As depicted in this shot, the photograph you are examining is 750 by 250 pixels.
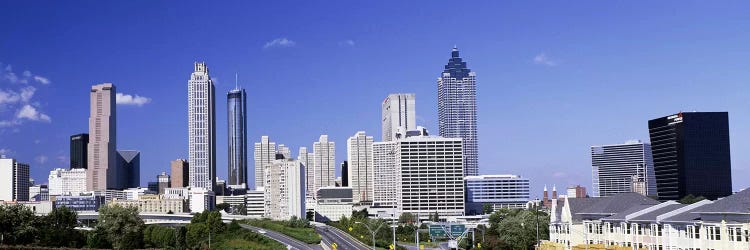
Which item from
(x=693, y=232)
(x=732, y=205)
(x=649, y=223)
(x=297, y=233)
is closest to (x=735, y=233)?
(x=732, y=205)

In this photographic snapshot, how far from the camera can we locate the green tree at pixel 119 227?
130250mm

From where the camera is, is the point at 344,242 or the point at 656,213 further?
the point at 344,242

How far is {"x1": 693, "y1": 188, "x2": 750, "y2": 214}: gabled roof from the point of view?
2581 inches

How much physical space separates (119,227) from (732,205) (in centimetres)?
9186

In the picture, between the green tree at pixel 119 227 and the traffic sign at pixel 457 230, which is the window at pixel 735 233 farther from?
the green tree at pixel 119 227

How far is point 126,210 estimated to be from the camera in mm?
133625

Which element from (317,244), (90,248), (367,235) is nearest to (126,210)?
(90,248)

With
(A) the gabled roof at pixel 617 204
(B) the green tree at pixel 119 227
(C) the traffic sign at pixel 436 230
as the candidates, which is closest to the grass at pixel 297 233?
(B) the green tree at pixel 119 227

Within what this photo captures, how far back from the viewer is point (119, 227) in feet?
433

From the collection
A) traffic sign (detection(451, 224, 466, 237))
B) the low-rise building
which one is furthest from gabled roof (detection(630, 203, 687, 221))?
traffic sign (detection(451, 224, 466, 237))

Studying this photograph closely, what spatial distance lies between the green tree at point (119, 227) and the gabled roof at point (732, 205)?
86.9 metres

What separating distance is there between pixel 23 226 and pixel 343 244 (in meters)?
48.5

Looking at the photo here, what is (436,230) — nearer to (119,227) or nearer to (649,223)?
(649,223)

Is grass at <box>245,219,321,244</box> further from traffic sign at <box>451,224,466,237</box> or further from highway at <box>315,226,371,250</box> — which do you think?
traffic sign at <box>451,224,466,237</box>
